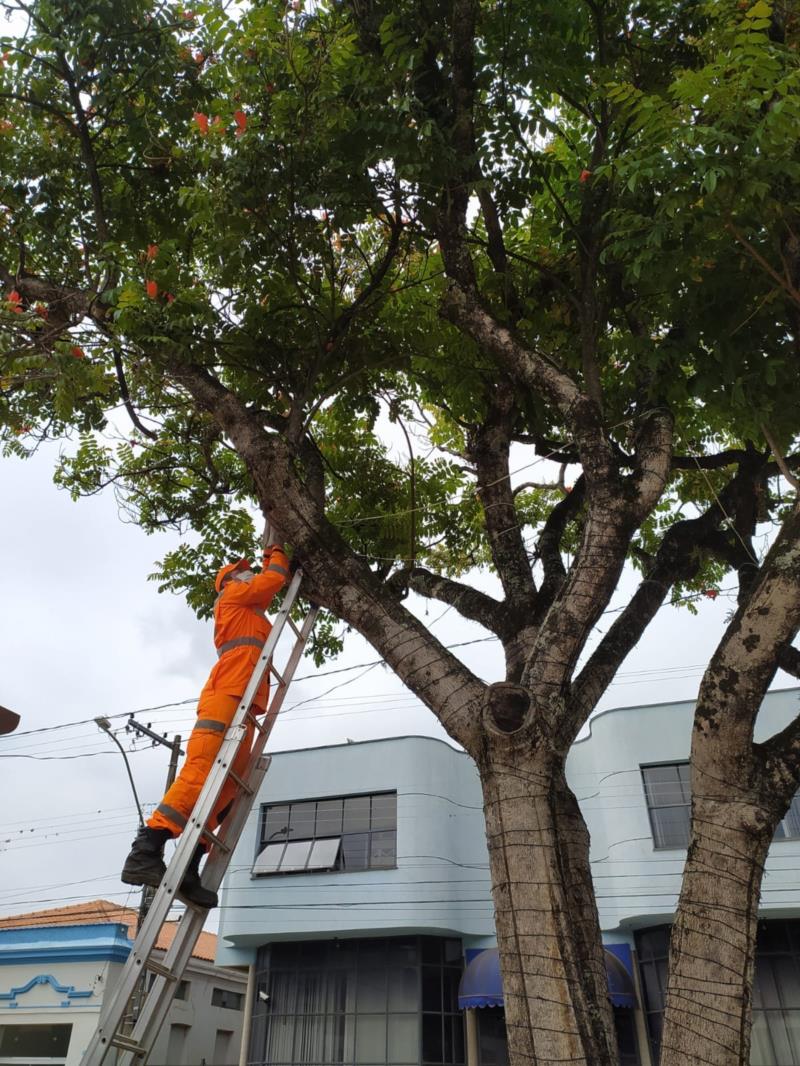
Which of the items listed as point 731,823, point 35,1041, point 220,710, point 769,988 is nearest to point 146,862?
point 220,710

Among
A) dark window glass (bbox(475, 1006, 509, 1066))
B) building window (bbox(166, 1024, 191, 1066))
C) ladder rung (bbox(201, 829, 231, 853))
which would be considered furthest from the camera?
building window (bbox(166, 1024, 191, 1066))

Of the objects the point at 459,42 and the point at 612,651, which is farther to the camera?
the point at 459,42

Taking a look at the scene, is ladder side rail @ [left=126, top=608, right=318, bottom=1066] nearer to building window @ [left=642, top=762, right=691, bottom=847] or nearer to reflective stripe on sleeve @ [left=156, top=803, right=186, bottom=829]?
reflective stripe on sleeve @ [left=156, top=803, right=186, bottom=829]

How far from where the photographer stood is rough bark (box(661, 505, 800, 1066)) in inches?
132

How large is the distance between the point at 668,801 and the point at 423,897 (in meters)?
4.91

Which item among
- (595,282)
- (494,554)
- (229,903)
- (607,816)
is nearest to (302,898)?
(229,903)

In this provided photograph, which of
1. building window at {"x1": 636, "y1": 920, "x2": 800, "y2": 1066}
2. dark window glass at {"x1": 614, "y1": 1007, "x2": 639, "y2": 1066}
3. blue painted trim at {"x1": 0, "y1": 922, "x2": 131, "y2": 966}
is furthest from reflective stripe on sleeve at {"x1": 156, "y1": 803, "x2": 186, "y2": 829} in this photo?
blue painted trim at {"x1": 0, "y1": 922, "x2": 131, "y2": 966}

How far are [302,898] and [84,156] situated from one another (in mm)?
14254

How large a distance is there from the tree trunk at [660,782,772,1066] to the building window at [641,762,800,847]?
12031 millimetres

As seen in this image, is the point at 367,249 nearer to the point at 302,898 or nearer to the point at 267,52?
the point at 267,52

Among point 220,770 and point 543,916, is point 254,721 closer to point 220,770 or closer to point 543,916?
point 220,770

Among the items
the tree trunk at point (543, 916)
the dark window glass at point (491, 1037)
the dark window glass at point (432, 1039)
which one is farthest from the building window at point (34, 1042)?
the tree trunk at point (543, 916)

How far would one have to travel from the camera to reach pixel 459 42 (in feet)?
18.7

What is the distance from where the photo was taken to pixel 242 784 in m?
4.98
